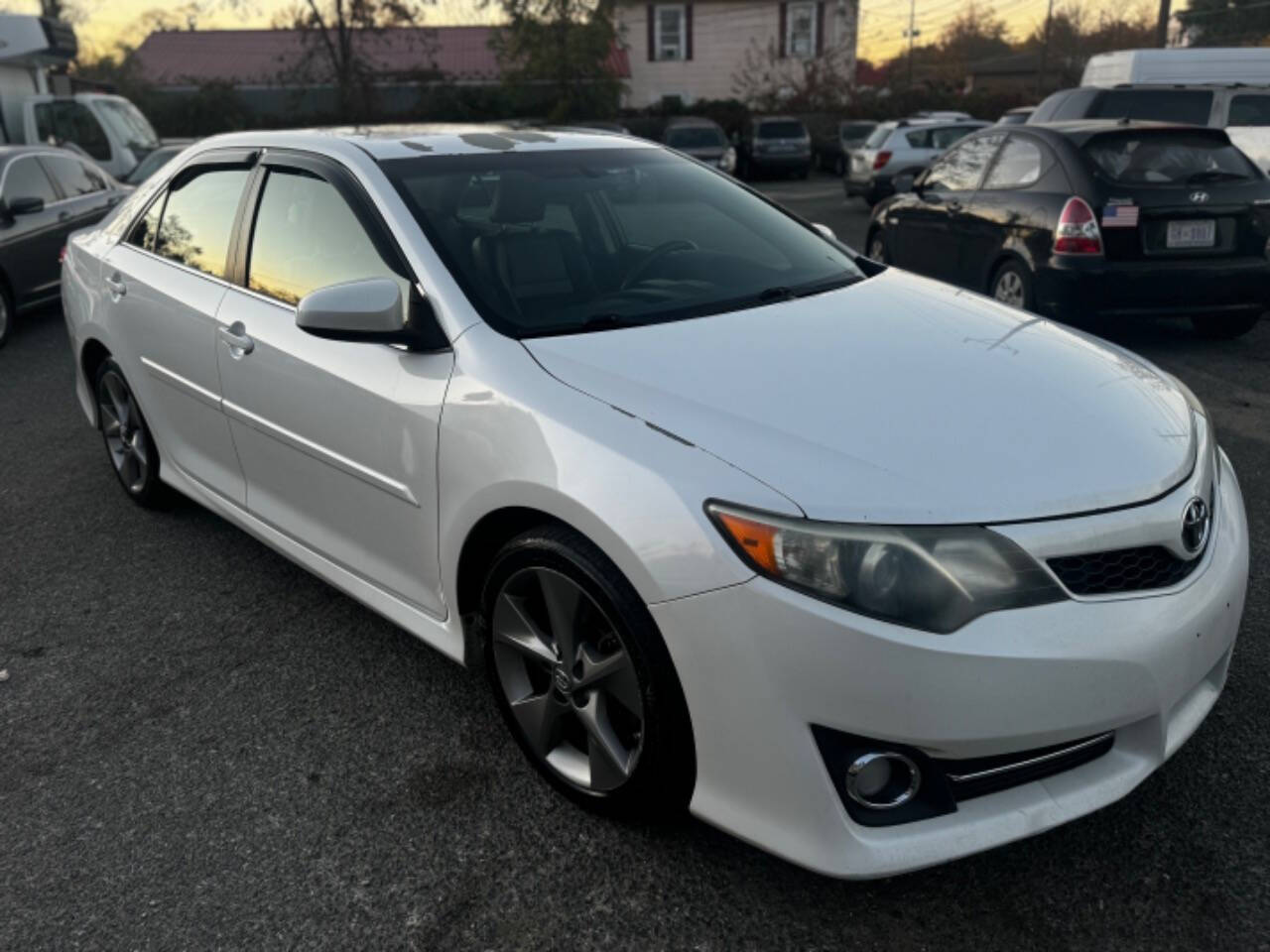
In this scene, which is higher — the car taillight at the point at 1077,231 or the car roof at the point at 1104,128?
the car roof at the point at 1104,128

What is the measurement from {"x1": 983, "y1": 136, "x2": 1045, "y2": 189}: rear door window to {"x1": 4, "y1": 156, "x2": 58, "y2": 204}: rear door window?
7816mm

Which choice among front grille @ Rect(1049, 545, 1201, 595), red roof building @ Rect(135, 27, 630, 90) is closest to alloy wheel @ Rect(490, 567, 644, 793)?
front grille @ Rect(1049, 545, 1201, 595)

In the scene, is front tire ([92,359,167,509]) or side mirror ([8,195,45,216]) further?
side mirror ([8,195,45,216])

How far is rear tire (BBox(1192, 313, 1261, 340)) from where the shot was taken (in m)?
7.27

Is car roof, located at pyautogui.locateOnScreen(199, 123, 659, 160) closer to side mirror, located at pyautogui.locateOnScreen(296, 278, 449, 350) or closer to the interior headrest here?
the interior headrest

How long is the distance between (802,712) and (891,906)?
587 millimetres

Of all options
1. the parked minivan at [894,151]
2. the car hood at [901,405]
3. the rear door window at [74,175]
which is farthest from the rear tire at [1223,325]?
the parked minivan at [894,151]

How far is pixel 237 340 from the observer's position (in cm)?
348

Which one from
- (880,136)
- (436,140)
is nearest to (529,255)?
(436,140)

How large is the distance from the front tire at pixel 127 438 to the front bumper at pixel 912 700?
314 centimetres

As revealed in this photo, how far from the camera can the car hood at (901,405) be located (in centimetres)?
217

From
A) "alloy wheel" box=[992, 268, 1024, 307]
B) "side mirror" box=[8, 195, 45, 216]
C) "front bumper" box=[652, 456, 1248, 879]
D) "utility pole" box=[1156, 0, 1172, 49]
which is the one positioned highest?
"utility pole" box=[1156, 0, 1172, 49]

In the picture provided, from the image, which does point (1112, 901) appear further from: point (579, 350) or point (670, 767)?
point (579, 350)

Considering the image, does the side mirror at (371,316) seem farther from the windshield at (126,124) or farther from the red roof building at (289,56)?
the red roof building at (289,56)
